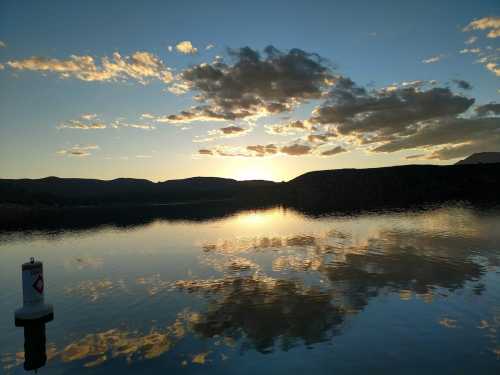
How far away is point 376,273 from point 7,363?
27.6 meters

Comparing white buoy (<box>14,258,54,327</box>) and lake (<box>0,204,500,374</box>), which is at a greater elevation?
white buoy (<box>14,258,54,327</box>)

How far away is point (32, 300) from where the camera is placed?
21.6 m

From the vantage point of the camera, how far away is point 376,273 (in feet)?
98.7

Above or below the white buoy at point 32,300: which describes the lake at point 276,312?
below

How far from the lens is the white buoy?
69.1 feet

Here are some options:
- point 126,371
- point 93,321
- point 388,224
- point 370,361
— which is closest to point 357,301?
point 370,361

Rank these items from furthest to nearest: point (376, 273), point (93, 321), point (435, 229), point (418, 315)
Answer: point (435, 229) < point (376, 273) < point (93, 321) < point (418, 315)

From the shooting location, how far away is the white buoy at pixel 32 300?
69.1 ft

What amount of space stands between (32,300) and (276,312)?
16.2m

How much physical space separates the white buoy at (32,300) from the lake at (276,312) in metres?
0.86

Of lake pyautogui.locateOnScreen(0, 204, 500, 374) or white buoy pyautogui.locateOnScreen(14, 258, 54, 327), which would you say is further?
white buoy pyautogui.locateOnScreen(14, 258, 54, 327)

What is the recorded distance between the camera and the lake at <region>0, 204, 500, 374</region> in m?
15.2

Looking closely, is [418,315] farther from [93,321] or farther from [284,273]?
[93,321]

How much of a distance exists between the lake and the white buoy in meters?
0.86
